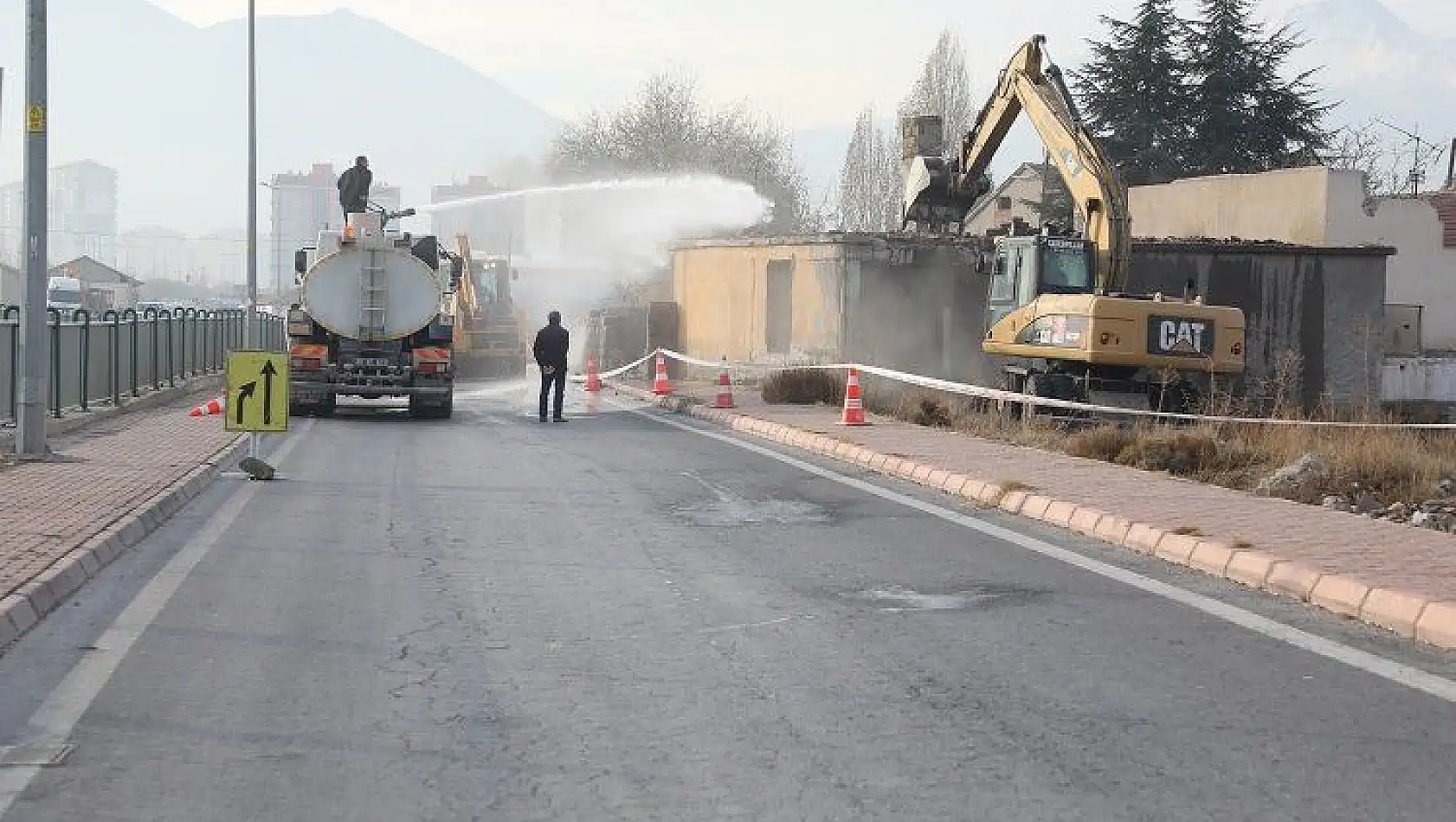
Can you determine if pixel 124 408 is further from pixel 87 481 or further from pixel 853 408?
pixel 853 408

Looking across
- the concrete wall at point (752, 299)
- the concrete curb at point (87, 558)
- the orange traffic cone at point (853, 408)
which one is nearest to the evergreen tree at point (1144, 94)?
the concrete wall at point (752, 299)

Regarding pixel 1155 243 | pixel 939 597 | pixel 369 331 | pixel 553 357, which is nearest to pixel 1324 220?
pixel 1155 243

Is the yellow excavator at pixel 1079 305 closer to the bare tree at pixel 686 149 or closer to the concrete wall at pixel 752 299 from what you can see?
the concrete wall at pixel 752 299

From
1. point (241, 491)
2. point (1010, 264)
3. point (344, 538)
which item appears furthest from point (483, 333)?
point (344, 538)

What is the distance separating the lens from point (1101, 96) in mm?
61062

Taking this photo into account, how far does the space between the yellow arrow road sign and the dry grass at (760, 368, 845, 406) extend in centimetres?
1258

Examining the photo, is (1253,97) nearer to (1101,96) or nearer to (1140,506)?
(1101,96)

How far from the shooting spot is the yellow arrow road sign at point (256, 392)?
15.7m

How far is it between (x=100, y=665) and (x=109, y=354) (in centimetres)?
1795

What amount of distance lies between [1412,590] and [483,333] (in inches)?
1363

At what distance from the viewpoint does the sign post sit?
15.7m

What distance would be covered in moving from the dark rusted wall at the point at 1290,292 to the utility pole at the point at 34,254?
889 inches

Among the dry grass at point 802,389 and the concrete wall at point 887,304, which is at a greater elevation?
the concrete wall at point 887,304

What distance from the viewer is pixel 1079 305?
23.2 meters
